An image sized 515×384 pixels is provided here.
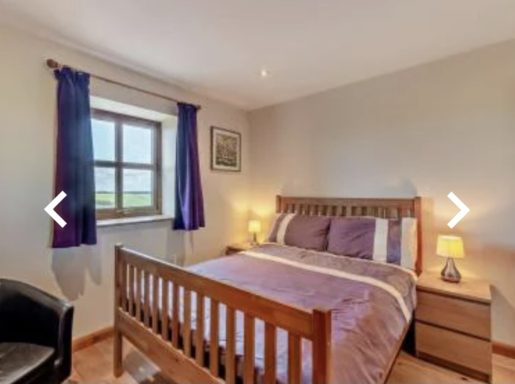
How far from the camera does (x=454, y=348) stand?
207cm

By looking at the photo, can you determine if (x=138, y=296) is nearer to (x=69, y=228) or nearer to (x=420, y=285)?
(x=69, y=228)

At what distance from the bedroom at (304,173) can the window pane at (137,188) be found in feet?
0.05

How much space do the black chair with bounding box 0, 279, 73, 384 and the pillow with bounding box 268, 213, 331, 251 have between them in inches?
75.3

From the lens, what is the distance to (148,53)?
2404 mm

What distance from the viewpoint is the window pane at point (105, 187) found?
271cm

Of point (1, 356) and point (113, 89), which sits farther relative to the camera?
point (113, 89)

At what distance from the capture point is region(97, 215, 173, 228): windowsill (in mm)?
2555

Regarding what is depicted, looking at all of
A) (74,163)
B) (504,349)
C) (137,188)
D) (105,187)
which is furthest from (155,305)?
(504,349)

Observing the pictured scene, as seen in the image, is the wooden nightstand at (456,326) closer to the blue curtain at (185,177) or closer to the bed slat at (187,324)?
the bed slat at (187,324)

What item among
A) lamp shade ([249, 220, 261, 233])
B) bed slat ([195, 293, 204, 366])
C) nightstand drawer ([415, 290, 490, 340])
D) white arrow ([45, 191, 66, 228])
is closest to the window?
white arrow ([45, 191, 66, 228])

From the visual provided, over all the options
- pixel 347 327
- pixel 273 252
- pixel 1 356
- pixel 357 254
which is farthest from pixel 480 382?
pixel 1 356

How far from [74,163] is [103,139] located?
1.98ft

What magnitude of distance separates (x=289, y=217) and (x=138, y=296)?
1.72 metres

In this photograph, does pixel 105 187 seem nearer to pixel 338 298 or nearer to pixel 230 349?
pixel 230 349
